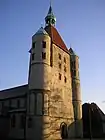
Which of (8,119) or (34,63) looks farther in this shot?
(8,119)

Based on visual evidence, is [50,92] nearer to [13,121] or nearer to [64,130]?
[64,130]

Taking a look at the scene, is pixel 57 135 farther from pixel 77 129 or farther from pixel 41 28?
pixel 41 28

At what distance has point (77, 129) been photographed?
47.6 m

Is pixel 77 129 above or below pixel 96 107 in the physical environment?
below

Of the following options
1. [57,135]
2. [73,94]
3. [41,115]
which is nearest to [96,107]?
[73,94]

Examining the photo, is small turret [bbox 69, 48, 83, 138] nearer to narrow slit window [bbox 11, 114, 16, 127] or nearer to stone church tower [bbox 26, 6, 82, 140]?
stone church tower [bbox 26, 6, 82, 140]

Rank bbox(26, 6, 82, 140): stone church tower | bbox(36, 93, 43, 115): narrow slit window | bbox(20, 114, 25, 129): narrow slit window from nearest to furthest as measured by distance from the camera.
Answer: bbox(26, 6, 82, 140): stone church tower < bbox(36, 93, 43, 115): narrow slit window < bbox(20, 114, 25, 129): narrow slit window

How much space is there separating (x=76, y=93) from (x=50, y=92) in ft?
39.5

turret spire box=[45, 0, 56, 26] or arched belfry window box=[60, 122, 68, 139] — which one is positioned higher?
turret spire box=[45, 0, 56, 26]

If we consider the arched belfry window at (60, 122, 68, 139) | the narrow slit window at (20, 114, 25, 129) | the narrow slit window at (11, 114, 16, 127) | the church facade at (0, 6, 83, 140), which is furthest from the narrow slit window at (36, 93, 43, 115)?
the narrow slit window at (11, 114, 16, 127)

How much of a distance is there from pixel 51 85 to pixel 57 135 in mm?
10678

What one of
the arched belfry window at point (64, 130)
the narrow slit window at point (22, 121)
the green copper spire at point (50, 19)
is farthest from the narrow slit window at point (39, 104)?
the green copper spire at point (50, 19)

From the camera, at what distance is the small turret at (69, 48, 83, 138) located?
47.9 metres

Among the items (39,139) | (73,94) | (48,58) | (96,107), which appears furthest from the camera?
(96,107)
